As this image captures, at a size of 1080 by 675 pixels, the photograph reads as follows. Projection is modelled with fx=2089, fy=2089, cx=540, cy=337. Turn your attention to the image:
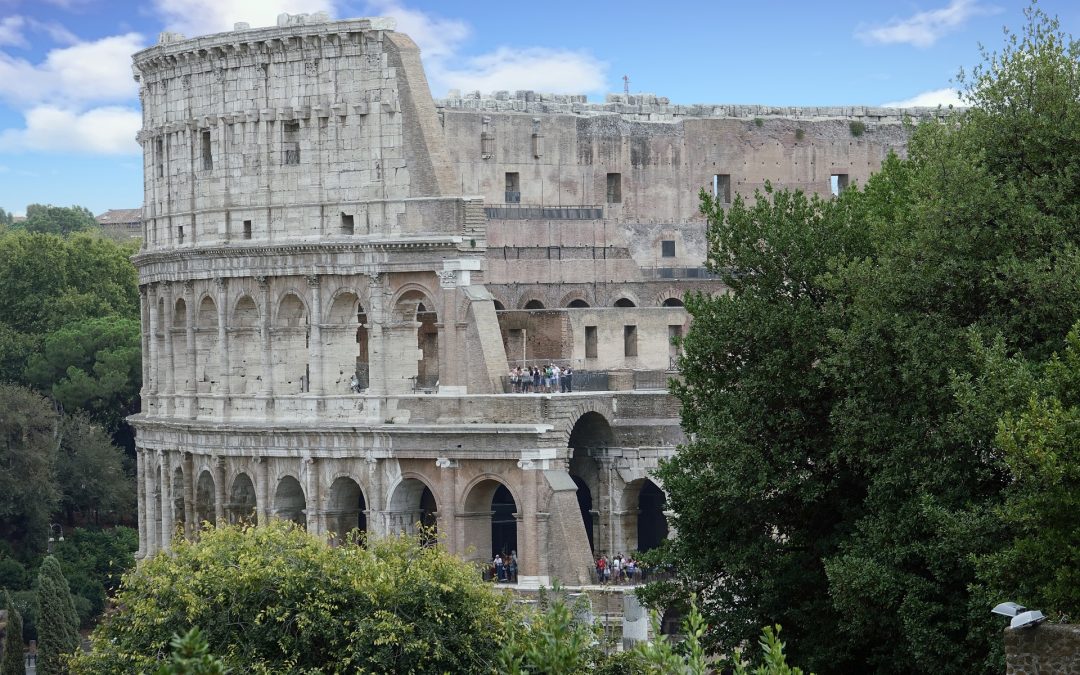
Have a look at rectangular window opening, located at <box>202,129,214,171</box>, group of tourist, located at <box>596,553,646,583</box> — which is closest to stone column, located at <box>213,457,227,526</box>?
rectangular window opening, located at <box>202,129,214,171</box>

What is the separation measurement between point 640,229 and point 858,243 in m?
28.9

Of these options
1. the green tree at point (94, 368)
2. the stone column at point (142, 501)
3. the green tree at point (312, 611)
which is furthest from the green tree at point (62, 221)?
the green tree at point (312, 611)

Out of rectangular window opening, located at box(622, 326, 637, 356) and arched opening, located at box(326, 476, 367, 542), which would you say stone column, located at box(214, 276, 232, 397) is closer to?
arched opening, located at box(326, 476, 367, 542)

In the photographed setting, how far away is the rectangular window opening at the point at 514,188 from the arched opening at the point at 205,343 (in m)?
9.66

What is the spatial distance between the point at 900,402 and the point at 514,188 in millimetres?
31063

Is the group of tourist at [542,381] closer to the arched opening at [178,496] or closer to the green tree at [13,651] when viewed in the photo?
the arched opening at [178,496]

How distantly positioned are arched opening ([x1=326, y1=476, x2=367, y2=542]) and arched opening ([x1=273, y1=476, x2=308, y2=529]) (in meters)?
1.15

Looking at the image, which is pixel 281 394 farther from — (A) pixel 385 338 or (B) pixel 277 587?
(B) pixel 277 587

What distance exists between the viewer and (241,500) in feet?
195

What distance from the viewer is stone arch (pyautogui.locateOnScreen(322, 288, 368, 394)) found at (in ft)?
189

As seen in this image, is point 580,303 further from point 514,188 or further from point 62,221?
point 62,221

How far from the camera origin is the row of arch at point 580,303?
6306cm

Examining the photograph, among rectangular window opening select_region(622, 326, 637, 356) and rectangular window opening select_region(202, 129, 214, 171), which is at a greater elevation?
rectangular window opening select_region(202, 129, 214, 171)

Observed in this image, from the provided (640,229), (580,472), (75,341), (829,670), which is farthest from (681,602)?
(75,341)
